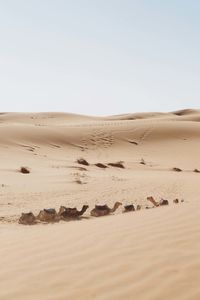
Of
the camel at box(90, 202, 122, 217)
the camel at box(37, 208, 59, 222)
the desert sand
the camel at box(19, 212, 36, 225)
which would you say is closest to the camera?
the desert sand

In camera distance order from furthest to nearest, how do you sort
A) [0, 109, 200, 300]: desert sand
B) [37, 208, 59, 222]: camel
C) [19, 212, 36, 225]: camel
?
[37, 208, 59, 222]: camel, [19, 212, 36, 225]: camel, [0, 109, 200, 300]: desert sand

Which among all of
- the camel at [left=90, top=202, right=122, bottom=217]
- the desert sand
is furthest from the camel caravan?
the desert sand

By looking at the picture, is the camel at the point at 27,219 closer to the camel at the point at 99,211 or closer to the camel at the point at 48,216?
the camel at the point at 48,216

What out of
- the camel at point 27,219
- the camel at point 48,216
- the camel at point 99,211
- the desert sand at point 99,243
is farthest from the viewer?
the camel at point 99,211

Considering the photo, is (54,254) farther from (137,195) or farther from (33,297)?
(137,195)

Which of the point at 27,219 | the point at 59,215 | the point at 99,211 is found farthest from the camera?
the point at 99,211

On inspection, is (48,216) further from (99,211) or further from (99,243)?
(99,243)

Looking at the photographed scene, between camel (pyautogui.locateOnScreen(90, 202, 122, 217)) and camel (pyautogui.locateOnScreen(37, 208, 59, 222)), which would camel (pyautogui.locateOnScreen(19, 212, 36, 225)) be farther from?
camel (pyautogui.locateOnScreen(90, 202, 122, 217))

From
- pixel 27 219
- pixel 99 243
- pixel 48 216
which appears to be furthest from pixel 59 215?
pixel 99 243

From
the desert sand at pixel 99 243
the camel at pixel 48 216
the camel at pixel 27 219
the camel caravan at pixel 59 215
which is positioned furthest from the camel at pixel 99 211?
the camel at pixel 27 219

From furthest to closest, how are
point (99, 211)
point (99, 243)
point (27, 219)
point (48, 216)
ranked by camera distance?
1. point (99, 211)
2. point (48, 216)
3. point (27, 219)
4. point (99, 243)

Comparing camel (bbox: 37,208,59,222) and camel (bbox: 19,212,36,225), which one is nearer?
camel (bbox: 19,212,36,225)

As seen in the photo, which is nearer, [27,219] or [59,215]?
[27,219]

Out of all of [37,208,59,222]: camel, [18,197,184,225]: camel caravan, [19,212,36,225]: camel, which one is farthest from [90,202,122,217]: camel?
[19,212,36,225]: camel
